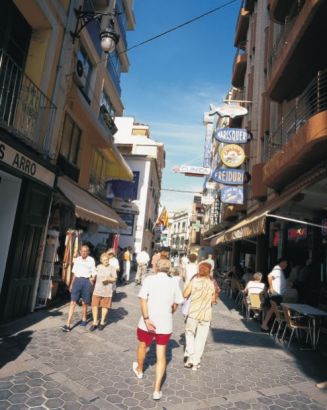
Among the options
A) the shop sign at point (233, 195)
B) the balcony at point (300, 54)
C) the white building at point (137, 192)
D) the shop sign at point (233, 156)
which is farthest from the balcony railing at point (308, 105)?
the white building at point (137, 192)

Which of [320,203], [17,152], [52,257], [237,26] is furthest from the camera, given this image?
[237,26]

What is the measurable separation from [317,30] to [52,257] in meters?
9.04

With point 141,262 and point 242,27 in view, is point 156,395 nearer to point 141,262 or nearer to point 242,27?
point 141,262

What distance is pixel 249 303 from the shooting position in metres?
10.2

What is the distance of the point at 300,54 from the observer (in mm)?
9312

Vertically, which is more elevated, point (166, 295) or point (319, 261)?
point (319, 261)

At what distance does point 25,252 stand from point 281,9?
41.2ft

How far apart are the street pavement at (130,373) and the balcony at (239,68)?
20.6 m

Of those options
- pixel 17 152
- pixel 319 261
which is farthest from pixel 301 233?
pixel 17 152

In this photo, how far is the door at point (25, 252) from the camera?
7109 millimetres

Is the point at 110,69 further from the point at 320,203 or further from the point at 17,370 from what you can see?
the point at 17,370

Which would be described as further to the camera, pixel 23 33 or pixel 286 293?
pixel 286 293

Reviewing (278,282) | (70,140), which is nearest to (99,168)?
(70,140)

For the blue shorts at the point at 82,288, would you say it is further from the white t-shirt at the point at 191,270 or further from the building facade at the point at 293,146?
the building facade at the point at 293,146
